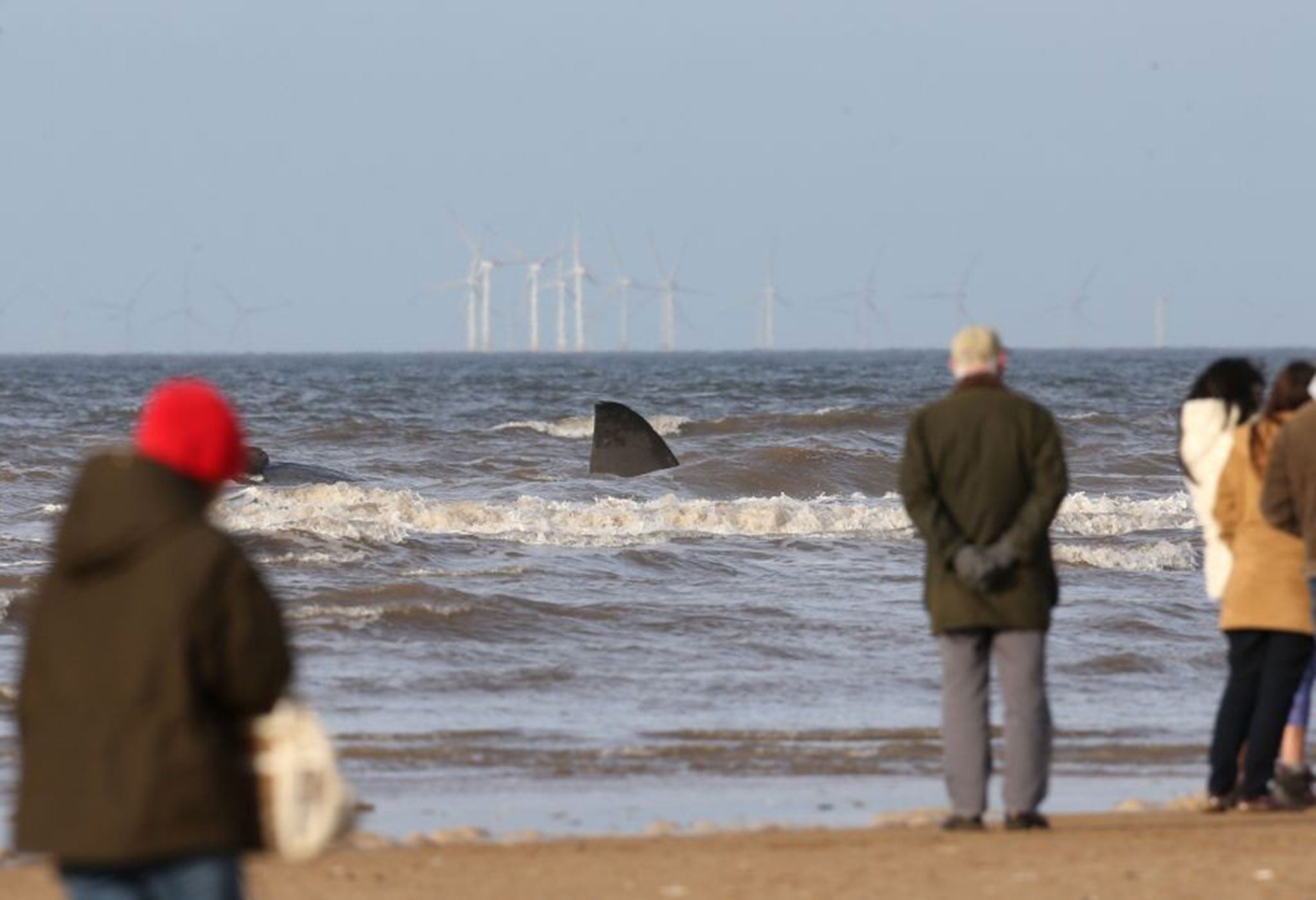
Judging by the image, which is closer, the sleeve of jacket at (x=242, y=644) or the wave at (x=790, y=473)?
the sleeve of jacket at (x=242, y=644)

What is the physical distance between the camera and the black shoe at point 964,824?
288 inches

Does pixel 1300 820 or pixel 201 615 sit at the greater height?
pixel 201 615

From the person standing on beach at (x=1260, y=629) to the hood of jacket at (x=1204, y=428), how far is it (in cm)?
5

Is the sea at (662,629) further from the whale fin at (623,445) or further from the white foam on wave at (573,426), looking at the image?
the white foam on wave at (573,426)

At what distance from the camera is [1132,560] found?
18578 millimetres

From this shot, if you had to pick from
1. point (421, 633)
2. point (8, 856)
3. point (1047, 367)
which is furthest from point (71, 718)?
point (1047, 367)

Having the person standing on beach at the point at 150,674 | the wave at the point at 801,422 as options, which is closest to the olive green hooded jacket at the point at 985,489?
the person standing on beach at the point at 150,674

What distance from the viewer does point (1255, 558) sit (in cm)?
762

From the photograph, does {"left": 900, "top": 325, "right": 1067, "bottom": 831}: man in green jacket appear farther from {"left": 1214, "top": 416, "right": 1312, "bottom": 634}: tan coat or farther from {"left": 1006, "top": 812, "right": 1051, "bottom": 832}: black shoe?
{"left": 1214, "top": 416, "right": 1312, "bottom": 634}: tan coat

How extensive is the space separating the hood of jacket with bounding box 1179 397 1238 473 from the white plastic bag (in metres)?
4.55

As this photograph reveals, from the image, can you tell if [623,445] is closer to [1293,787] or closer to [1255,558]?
[1293,787]

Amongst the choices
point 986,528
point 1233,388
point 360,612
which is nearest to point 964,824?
point 986,528

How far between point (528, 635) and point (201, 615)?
405 inches

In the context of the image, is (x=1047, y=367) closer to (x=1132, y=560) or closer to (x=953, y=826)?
(x=1132, y=560)
